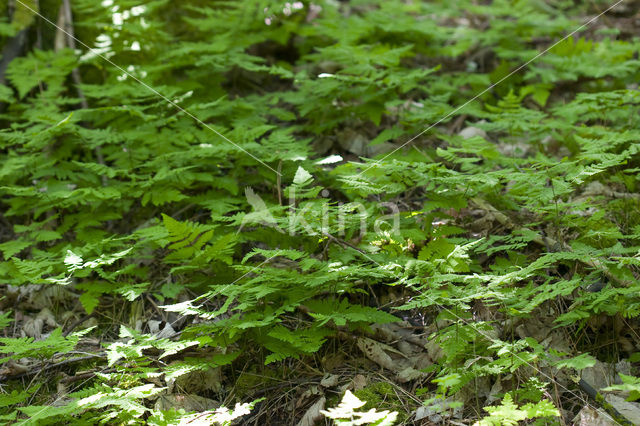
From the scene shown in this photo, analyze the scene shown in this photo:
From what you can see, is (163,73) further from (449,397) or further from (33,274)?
(449,397)

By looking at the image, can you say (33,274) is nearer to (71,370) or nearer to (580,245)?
(71,370)

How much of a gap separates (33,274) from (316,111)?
8.28 feet

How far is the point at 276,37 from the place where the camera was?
538 cm

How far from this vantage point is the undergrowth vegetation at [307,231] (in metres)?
2.60

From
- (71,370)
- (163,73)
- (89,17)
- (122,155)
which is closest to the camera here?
(71,370)

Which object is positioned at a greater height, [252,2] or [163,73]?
[252,2]

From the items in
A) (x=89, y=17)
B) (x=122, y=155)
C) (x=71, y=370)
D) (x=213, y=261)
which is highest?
(x=89, y=17)

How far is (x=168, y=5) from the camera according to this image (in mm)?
5723

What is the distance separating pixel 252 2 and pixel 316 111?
62.3 inches

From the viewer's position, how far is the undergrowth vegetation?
2600mm

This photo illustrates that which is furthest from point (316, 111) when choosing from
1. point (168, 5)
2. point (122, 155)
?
point (168, 5)

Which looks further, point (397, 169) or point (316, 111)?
point (316, 111)

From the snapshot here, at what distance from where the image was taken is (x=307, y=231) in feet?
9.50

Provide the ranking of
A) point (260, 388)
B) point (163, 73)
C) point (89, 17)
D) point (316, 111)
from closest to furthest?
point (260, 388) → point (316, 111) → point (163, 73) → point (89, 17)
